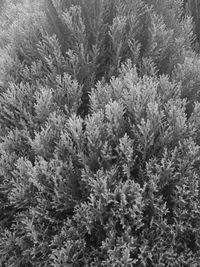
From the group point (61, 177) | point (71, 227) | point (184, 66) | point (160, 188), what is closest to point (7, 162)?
point (61, 177)

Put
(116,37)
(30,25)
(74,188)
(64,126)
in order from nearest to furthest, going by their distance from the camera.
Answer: (74,188) < (64,126) < (116,37) < (30,25)

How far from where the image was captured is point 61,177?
238 centimetres

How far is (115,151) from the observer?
263cm

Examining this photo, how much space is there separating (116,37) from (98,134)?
1.29 metres

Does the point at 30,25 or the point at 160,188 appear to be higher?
the point at 30,25

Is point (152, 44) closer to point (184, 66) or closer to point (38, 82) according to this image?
point (184, 66)

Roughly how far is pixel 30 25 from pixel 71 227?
235cm

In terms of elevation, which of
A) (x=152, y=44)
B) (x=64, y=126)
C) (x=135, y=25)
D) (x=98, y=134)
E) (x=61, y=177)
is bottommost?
(x=61, y=177)

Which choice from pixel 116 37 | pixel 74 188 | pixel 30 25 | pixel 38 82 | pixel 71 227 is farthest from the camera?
pixel 30 25

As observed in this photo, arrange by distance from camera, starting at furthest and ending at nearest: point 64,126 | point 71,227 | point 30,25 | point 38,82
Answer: point 30,25
point 38,82
point 64,126
point 71,227

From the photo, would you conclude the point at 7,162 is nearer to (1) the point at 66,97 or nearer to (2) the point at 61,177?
(2) the point at 61,177

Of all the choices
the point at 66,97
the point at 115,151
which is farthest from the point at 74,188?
the point at 66,97

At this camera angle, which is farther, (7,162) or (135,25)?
(135,25)

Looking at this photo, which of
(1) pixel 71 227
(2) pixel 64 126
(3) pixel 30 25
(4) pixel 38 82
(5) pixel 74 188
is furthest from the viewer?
(3) pixel 30 25
